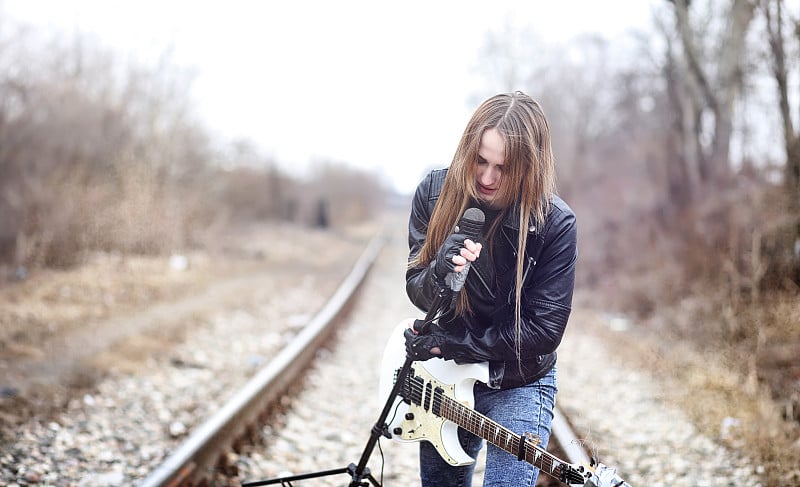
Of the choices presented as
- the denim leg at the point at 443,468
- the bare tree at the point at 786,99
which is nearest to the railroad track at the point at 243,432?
the denim leg at the point at 443,468

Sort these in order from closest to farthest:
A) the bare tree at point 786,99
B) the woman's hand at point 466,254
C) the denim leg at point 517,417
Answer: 1. the woman's hand at point 466,254
2. the denim leg at point 517,417
3. the bare tree at point 786,99

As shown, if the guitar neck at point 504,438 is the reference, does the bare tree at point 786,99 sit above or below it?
above

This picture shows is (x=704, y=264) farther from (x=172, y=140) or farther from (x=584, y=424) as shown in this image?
(x=172, y=140)

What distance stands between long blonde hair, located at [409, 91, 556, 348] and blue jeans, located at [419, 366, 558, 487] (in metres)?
0.29

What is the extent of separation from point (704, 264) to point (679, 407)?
4.90 metres

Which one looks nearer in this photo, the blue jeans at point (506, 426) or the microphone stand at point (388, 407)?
the microphone stand at point (388, 407)

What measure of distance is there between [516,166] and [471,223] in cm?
25

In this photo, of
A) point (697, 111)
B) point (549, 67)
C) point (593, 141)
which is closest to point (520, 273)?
point (697, 111)

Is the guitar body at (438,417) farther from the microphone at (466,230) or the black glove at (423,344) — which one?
the microphone at (466,230)

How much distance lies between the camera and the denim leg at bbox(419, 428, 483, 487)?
2.45m

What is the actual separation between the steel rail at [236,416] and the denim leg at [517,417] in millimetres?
2040

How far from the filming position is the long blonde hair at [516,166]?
213cm

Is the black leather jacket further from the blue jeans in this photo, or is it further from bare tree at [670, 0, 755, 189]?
bare tree at [670, 0, 755, 189]

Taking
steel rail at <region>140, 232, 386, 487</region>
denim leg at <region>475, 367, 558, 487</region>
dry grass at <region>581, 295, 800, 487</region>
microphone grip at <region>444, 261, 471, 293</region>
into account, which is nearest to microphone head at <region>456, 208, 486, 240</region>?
microphone grip at <region>444, 261, 471, 293</region>
